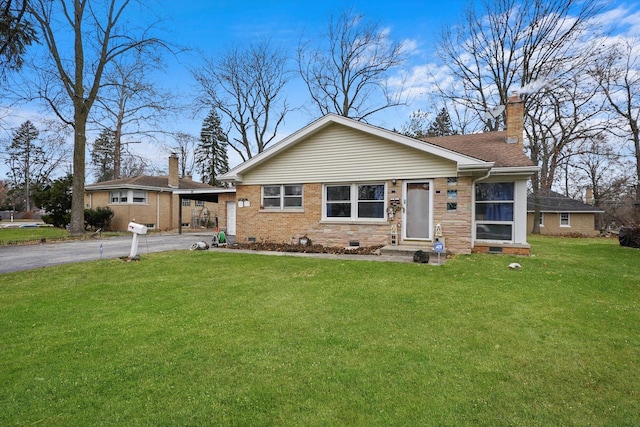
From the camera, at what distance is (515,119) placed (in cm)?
1266

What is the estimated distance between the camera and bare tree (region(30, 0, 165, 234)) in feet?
56.1

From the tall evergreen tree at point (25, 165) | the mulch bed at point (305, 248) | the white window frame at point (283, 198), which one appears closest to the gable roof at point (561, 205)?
the mulch bed at point (305, 248)

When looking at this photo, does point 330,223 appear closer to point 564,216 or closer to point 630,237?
point 630,237

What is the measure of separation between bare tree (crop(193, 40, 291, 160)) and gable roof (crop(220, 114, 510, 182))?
1705 centimetres

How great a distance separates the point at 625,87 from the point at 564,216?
33.5ft

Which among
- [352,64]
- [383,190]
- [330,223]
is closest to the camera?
[383,190]

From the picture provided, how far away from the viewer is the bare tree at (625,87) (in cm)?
2158

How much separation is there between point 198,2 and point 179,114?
8.32 m

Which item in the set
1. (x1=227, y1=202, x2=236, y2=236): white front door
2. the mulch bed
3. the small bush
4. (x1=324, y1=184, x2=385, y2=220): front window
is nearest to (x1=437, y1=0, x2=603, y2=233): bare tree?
the small bush

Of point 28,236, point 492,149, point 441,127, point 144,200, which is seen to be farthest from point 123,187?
point 441,127

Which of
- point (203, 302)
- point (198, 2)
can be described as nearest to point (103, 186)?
point (198, 2)

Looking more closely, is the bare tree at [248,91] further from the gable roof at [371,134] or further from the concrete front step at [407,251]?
the concrete front step at [407,251]

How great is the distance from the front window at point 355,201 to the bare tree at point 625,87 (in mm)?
20557

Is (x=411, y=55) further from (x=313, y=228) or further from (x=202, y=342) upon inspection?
(x=202, y=342)
